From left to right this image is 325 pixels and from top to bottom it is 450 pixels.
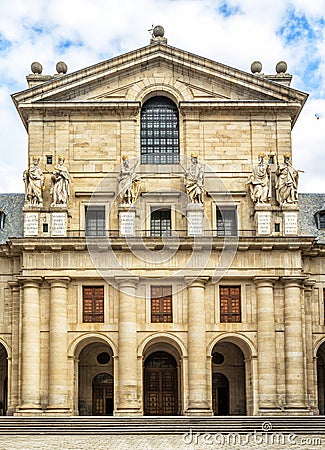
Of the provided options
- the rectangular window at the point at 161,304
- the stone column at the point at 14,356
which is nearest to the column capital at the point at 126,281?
the rectangular window at the point at 161,304

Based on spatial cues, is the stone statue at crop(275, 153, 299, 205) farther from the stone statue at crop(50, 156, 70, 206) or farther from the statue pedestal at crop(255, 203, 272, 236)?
the stone statue at crop(50, 156, 70, 206)

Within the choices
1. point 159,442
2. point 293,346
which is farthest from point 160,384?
point 159,442

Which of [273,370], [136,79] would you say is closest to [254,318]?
[273,370]

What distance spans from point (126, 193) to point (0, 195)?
33.4 ft

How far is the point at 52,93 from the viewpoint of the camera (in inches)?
2322

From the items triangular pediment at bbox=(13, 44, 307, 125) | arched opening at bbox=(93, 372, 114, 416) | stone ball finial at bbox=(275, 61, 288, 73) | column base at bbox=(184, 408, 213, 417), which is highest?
stone ball finial at bbox=(275, 61, 288, 73)

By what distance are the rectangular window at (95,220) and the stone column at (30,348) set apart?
4364 millimetres

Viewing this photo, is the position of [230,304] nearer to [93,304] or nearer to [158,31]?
[93,304]

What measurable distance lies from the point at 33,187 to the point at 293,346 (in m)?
17.1

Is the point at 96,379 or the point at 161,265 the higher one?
the point at 161,265

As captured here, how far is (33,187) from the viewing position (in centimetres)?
5706

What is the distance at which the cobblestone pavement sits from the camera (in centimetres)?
3934

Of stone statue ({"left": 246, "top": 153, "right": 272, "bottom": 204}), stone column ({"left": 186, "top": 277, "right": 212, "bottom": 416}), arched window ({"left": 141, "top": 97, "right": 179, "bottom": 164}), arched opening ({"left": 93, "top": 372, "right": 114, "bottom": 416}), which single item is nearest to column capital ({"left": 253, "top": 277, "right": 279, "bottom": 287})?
stone column ({"left": 186, "top": 277, "right": 212, "bottom": 416})

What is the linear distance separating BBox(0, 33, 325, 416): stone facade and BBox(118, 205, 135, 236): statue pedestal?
0.08 metres
